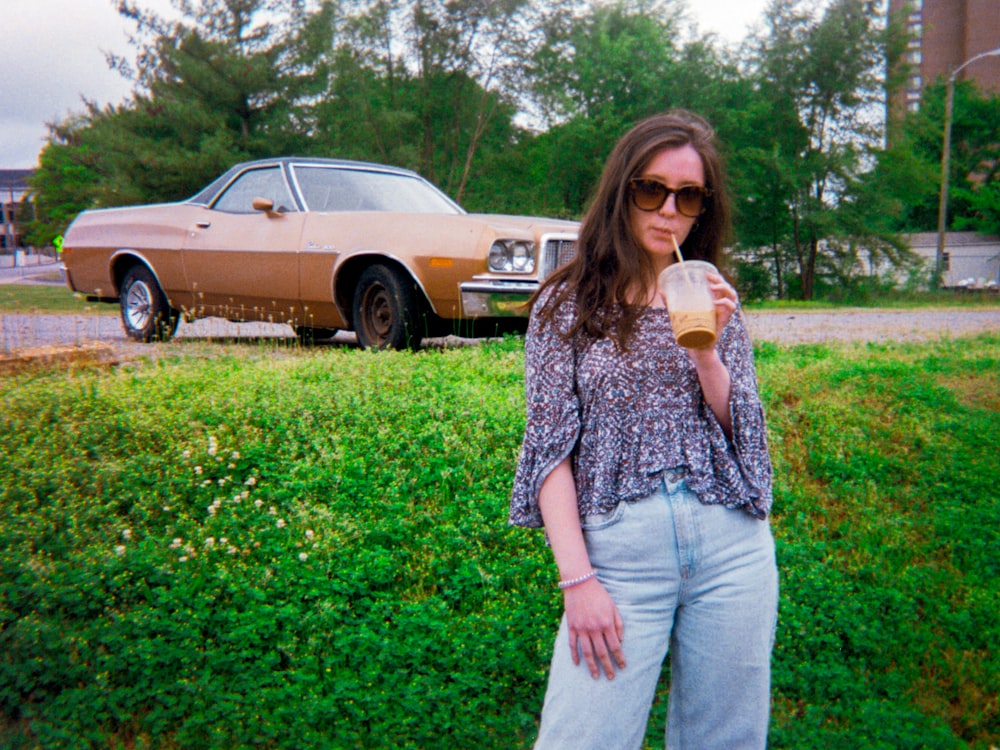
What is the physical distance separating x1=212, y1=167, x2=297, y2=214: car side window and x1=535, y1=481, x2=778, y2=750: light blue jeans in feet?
20.9

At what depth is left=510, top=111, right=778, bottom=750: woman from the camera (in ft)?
6.39

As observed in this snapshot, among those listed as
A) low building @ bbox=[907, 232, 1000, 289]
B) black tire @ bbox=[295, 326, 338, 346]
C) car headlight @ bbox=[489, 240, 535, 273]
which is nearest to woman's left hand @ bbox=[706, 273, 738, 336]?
car headlight @ bbox=[489, 240, 535, 273]

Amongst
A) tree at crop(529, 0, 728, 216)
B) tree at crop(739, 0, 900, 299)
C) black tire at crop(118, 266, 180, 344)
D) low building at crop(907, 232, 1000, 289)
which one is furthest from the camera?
low building at crop(907, 232, 1000, 289)

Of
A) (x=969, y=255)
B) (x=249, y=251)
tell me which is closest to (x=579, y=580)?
(x=249, y=251)

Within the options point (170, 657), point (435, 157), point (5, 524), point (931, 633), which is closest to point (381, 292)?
point (5, 524)

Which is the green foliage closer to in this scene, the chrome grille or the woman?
the chrome grille

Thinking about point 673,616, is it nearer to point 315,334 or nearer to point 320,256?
point 320,256

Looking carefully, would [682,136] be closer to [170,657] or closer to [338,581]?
[338,581]

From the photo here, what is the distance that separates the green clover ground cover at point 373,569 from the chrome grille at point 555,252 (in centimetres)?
157

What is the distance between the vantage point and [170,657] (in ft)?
11.6

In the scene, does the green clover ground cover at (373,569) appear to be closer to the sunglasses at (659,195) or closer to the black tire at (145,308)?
the sunglasses at (659,195)

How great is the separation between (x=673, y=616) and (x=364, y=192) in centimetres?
634

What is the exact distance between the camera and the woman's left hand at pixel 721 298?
1.93 m

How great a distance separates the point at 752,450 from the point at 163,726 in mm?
2384
